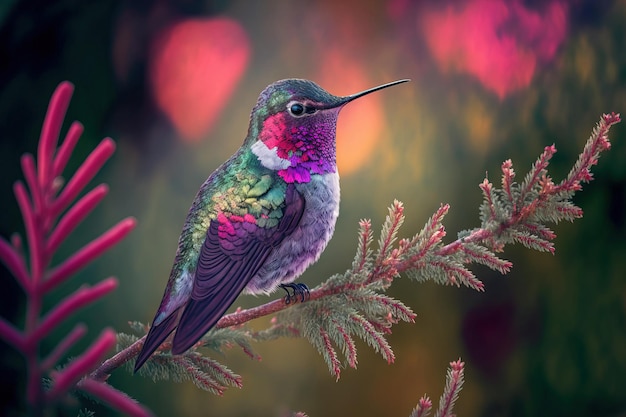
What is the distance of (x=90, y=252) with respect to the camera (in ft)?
0.98

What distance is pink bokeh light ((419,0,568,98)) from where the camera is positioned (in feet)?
4.40

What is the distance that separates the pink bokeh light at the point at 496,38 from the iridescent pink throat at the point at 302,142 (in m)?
0.62

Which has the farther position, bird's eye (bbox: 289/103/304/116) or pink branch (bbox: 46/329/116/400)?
bird's eye (bbox: 289/103/304/116)

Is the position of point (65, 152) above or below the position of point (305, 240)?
below

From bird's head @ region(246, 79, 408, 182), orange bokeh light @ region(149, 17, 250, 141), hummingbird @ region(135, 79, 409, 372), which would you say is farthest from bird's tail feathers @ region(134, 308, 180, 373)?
orange bokeh light @ region(149, 17, 250, 141)

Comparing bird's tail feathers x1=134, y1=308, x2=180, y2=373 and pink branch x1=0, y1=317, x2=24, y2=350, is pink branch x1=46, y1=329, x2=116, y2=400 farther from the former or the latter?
bird's tail feathers x1=134, y1=308, x2=180, y2=373

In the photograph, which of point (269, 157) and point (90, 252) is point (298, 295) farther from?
point (90, 252)

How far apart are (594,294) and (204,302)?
961 mm

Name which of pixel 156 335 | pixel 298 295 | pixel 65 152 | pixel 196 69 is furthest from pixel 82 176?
pixel 196 69

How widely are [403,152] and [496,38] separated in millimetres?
330

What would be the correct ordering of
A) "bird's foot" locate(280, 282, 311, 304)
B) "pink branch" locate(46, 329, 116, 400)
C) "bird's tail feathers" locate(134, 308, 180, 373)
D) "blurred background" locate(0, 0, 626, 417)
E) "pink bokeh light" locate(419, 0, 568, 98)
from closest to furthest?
"pink branch" locate(46, 329, 116, 400) < "bird's tail feathers" locate(134, 308, 180, 373) < "bird's foot" locate(280, 282, 311, 304) < "blurred background" locate(0, 0, 626, 417) < "pink bokeh light" locate(419, 0, 568, 98)

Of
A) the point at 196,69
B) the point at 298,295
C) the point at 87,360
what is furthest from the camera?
the point at 196,69

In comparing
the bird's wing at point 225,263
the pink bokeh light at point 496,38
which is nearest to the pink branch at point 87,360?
the bird's wing at point 225,263

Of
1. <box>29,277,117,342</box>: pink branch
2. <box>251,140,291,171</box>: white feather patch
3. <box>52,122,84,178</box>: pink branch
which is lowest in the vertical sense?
<box>29,277,117,342</box>: pink branch
